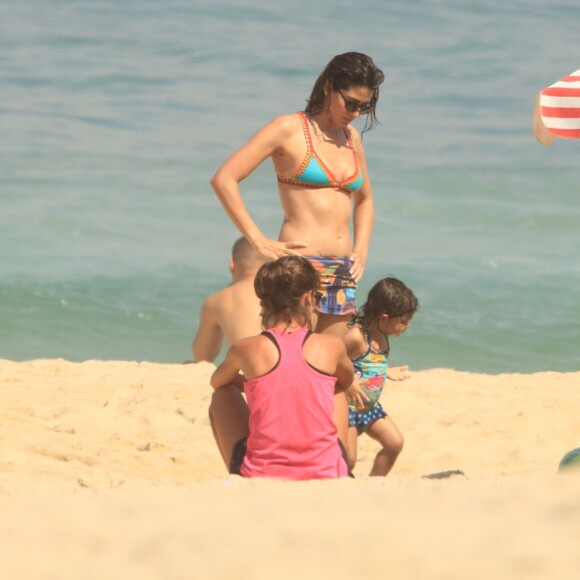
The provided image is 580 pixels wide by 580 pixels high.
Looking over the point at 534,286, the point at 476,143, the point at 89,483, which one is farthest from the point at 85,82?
the point at 89,483

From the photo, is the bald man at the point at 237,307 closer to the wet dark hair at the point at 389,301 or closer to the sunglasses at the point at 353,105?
the wet dark hair at the point at 389,301

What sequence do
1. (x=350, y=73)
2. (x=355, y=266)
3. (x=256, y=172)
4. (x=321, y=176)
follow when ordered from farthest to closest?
(x=256, y=172) → (x=355, y=266) → (x=321, y=176) → (x=350, y=73)

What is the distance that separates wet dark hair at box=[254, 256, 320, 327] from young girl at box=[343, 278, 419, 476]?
0.71 meters

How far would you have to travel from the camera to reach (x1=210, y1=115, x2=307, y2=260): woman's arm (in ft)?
15.4

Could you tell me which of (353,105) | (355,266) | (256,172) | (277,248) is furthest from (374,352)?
(256,172)

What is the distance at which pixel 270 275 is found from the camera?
13.8 feet

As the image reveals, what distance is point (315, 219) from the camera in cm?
476

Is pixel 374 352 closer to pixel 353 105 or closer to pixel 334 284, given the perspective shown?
pixel 334 284

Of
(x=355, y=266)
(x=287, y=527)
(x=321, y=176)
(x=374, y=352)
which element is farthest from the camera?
(x=374, y=352)

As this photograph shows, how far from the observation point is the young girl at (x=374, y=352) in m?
4.95

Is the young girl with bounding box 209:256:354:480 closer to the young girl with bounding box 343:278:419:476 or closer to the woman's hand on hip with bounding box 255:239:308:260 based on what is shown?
the woman's hand on hip with bounding box 255:239:308:260

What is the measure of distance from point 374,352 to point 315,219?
678mm

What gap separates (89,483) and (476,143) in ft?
45.5

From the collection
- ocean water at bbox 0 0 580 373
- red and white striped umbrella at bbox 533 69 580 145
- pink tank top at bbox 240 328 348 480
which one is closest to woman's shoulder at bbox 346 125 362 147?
red and white striped umbrella at bbox 533 69 580 145
